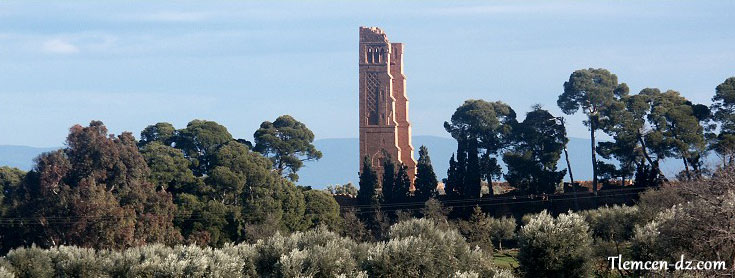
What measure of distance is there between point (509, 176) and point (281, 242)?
28883 mm

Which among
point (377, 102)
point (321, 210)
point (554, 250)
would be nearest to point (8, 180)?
point (321, 210)

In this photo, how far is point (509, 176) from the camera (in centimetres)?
7656

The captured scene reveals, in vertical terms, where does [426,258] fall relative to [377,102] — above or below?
below

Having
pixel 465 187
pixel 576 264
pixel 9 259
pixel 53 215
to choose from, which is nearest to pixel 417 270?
pixel 576 264

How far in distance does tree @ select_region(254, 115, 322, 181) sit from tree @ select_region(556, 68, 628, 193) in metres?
20.2

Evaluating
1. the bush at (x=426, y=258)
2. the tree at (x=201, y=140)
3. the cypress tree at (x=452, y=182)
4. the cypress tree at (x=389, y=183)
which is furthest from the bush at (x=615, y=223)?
the tree at (x=201, y=140)

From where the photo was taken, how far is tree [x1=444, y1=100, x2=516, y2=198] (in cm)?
7619

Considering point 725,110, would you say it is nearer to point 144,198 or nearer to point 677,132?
point 677,132

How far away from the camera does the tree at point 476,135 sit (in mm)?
76188

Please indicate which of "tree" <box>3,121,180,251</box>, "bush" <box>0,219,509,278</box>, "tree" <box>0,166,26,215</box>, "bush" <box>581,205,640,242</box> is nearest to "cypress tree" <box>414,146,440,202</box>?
"tree" <box>3,121,180,251</box>

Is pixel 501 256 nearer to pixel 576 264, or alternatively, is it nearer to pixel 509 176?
pixel 509 176

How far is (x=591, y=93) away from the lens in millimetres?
76812

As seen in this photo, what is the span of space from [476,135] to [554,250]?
37.5m

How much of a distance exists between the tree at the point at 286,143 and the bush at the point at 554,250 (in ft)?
145
